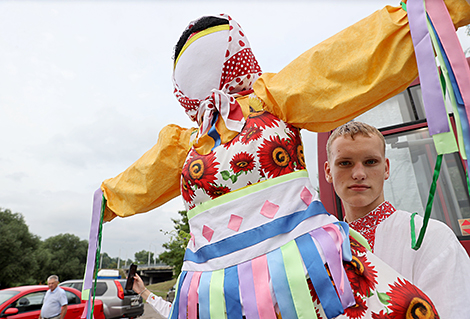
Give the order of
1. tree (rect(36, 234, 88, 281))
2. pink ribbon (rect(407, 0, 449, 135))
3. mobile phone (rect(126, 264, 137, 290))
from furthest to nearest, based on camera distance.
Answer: tree (rect(36, 234, 88, 281)) < mobile phone (rect(126, 264, 137, 290)) < pink ribbon (rect(407, 0, 449, 135))

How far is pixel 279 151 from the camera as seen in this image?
108 cm

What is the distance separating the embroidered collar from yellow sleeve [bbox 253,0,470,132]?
1.72ft

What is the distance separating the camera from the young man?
0.98 meters

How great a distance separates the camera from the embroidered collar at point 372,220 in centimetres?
131

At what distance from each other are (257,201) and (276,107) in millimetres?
369

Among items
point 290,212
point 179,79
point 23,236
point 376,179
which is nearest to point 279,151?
point 290,212

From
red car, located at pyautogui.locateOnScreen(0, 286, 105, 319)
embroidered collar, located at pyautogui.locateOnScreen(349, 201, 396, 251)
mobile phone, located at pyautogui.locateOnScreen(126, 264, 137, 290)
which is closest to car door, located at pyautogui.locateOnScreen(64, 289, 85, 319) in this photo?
red car, located at pyautogui.locateOnScreen(0, 286, 105, 319)

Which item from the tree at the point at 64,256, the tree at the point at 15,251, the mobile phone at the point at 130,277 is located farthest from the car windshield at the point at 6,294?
the tree at the point at 64,256

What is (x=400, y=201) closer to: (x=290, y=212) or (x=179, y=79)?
(x=290, y=212)

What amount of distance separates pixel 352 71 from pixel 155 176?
3.60 feet

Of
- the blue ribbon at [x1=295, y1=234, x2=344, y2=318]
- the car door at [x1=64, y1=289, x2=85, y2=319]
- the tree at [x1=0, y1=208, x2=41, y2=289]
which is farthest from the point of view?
the tree at [x1=0, y1=208, x2=41, y2=289]

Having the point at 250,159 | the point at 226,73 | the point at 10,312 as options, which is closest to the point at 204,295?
the point at 250,159

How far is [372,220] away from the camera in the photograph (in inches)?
52.5

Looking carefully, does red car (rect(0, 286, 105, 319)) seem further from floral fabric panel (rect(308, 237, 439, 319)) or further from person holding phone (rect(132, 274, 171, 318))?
floral fabric panel (rect(308, 237, 439, 319))
